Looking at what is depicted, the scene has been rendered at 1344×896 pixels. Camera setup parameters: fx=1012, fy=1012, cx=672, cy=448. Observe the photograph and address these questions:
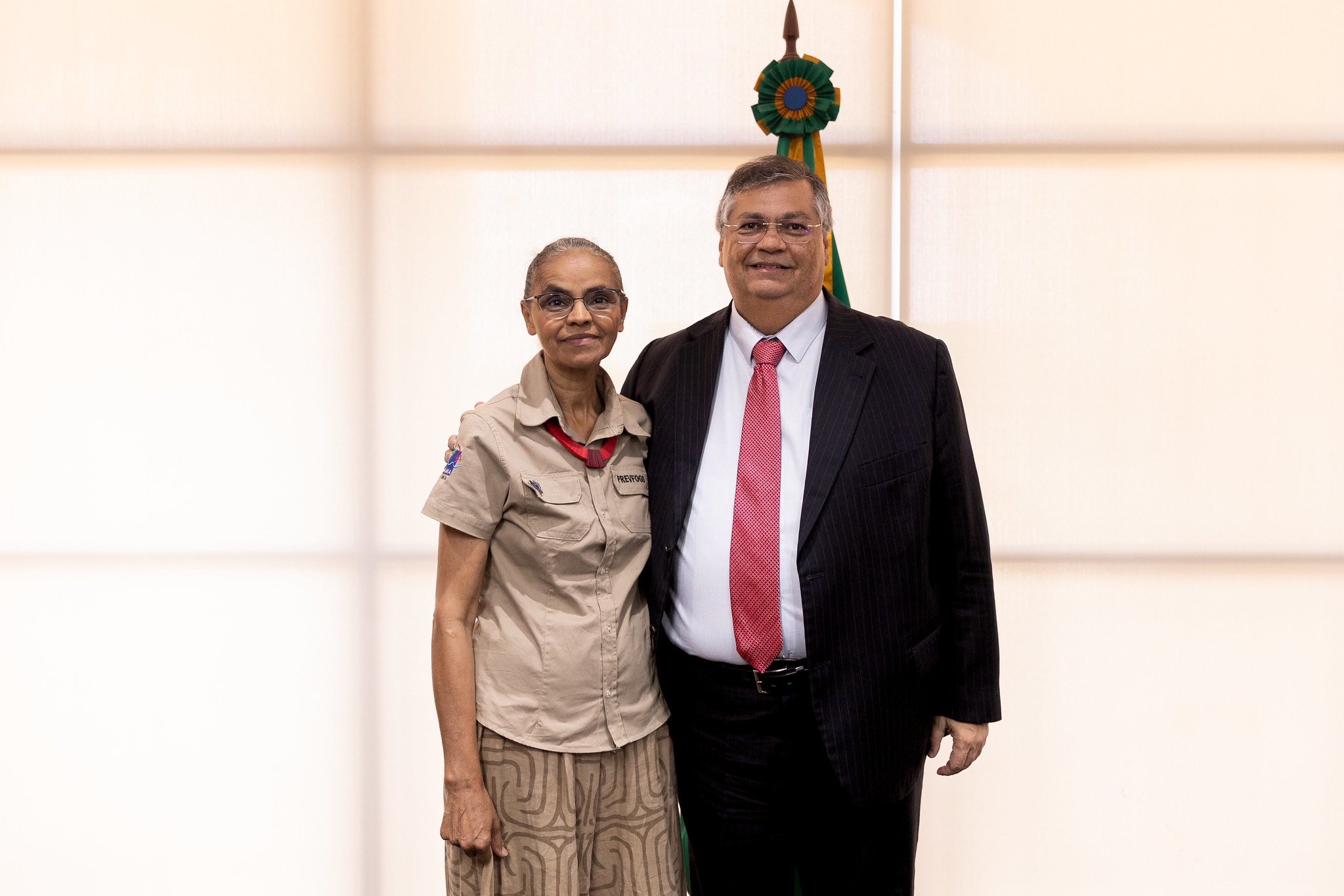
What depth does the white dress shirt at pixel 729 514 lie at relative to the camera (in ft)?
5.57

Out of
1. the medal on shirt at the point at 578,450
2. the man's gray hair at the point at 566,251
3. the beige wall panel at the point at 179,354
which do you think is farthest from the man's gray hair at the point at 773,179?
the beige wall panel at the point at 179,354

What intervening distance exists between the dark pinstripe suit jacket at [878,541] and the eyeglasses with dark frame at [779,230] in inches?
6.3

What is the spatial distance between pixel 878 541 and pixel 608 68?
5.11 ft

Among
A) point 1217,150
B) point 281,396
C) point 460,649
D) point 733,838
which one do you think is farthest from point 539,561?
point 1217,150

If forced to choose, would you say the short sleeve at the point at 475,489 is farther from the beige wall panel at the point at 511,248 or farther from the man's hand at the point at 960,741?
the beige wall panel at the point at 511,248

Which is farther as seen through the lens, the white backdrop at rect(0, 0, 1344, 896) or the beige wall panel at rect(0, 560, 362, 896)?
the beige wall panel at rect(0, 560, 362, 896)

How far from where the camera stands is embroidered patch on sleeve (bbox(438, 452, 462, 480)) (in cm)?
162

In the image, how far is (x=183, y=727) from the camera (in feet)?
9.12

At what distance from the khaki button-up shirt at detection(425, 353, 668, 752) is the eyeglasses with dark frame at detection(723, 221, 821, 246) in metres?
0.44

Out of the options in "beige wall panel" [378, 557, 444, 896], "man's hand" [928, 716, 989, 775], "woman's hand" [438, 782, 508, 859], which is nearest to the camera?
"woman's hand" [438, 782, 508, 859]

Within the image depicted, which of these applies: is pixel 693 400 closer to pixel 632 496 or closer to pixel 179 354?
pixel 632 496

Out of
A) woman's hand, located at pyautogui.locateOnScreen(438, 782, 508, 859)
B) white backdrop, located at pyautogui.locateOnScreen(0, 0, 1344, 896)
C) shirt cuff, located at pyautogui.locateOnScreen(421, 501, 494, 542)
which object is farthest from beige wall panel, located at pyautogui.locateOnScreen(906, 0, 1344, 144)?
woman's hand, located at pyautogui.locateOnScreen(438, 782, 508, 859)

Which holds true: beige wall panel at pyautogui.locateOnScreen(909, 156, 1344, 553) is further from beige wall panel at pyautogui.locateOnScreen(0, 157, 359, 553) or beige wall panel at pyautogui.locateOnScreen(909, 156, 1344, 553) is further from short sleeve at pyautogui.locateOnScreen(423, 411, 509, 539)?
beige wall panel at pyautogui.locateOnScreen(0, 157, 359, 553)

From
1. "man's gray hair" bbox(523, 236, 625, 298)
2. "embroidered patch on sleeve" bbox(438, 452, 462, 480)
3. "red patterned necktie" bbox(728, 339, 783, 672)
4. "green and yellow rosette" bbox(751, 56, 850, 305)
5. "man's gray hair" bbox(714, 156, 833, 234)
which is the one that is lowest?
"red patterned necktie" bbox(728, 339, 783, 672)
